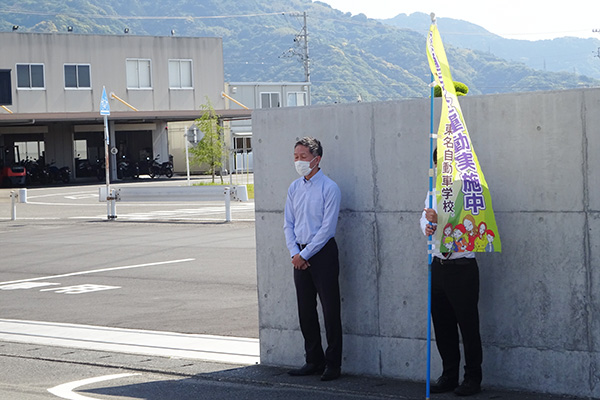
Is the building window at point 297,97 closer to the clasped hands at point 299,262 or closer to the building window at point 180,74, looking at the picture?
the building window at point 180,74


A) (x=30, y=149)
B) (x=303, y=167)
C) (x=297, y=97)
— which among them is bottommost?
(x=303, y=167)

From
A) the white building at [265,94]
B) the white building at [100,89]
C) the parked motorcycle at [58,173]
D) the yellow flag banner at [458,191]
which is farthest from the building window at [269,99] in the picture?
the yellow flag banner at [458,191]

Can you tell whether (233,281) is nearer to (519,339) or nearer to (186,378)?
(186,378)

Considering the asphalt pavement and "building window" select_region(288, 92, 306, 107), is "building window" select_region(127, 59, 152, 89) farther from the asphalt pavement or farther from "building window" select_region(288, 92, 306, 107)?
the asphalt pavement

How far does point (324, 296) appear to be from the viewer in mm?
7715

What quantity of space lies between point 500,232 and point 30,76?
5250cm

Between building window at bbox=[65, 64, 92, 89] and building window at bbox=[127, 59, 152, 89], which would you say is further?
building window at bbox=[127, 59, 152, 89]

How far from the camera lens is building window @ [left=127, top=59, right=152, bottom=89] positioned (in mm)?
59375

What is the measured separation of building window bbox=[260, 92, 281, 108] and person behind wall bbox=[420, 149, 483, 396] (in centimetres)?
6862

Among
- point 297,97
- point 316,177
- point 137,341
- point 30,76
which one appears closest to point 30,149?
point 30,76

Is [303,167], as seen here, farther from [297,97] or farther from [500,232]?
[297,97]

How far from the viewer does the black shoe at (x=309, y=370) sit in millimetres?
7945

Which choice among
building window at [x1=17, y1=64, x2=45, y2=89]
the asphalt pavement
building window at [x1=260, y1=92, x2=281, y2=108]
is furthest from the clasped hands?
building window at [x1=260, y1=92, x2=281, y2=108]

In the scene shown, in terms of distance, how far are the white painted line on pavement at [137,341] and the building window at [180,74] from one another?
165 feet
